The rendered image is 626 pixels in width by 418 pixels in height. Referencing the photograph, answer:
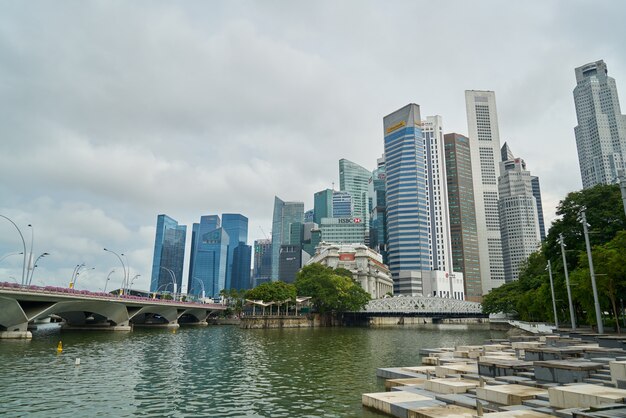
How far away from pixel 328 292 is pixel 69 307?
2682 inches

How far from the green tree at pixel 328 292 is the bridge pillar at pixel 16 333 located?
7379 cm

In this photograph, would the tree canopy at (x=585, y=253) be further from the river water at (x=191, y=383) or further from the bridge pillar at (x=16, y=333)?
the bridge pillar at (x=16, y=333)

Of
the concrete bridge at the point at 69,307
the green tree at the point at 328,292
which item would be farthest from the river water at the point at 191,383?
the green tree at the point at 328,292

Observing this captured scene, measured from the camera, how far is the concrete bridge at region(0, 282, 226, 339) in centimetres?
6494

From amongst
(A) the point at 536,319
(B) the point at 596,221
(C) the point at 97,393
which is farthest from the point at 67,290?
(A) the point at 536,319

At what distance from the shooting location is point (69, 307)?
3147 inches

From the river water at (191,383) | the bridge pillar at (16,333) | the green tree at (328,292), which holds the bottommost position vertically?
the river water at (191,383)

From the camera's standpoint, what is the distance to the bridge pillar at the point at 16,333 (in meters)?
66.9

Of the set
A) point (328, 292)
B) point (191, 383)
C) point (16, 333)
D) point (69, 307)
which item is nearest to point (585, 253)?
point (191, 383)

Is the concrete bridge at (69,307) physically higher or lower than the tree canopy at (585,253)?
lower

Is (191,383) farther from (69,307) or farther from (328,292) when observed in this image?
(328,292)

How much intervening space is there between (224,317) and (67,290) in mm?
87623

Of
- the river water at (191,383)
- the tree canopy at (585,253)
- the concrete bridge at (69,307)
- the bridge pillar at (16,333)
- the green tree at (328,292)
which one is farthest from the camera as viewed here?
the green tree at (328,292)

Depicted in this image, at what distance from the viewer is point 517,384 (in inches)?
809
